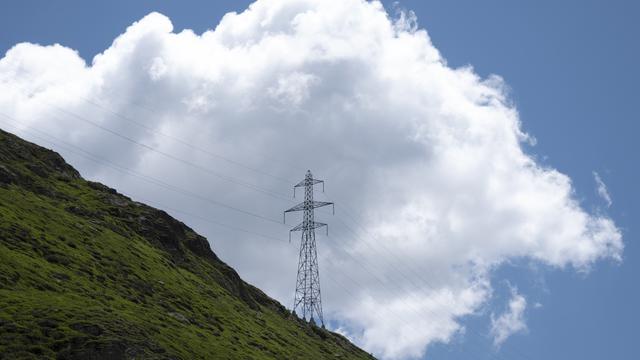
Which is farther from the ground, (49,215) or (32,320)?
(49,215)

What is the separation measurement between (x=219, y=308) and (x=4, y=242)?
155 ft

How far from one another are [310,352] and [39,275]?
69470 mm

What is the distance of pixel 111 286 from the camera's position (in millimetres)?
108250

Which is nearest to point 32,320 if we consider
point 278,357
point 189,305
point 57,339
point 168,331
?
point 57,339

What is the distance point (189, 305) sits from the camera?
124 m

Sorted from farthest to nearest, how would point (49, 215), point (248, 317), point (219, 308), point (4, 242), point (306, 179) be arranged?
1. point (306, 179)
2. point (248, 317)
3. point (219, 308)
4. point (49, 215)
5. point (4, 242)

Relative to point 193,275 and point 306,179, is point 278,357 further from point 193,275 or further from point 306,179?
point 306,179

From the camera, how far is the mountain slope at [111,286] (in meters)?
76.6

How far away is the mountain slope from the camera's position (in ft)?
251

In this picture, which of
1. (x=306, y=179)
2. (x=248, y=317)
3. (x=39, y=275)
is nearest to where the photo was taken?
(x=39, y=275)

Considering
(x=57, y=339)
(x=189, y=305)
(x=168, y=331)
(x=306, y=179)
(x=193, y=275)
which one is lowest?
(x=57, y=339)

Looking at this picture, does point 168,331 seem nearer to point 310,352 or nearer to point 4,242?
point 4,242

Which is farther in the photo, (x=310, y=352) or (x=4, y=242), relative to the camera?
(x=310, y=352)

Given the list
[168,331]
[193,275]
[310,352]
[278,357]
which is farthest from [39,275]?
[310,352]
